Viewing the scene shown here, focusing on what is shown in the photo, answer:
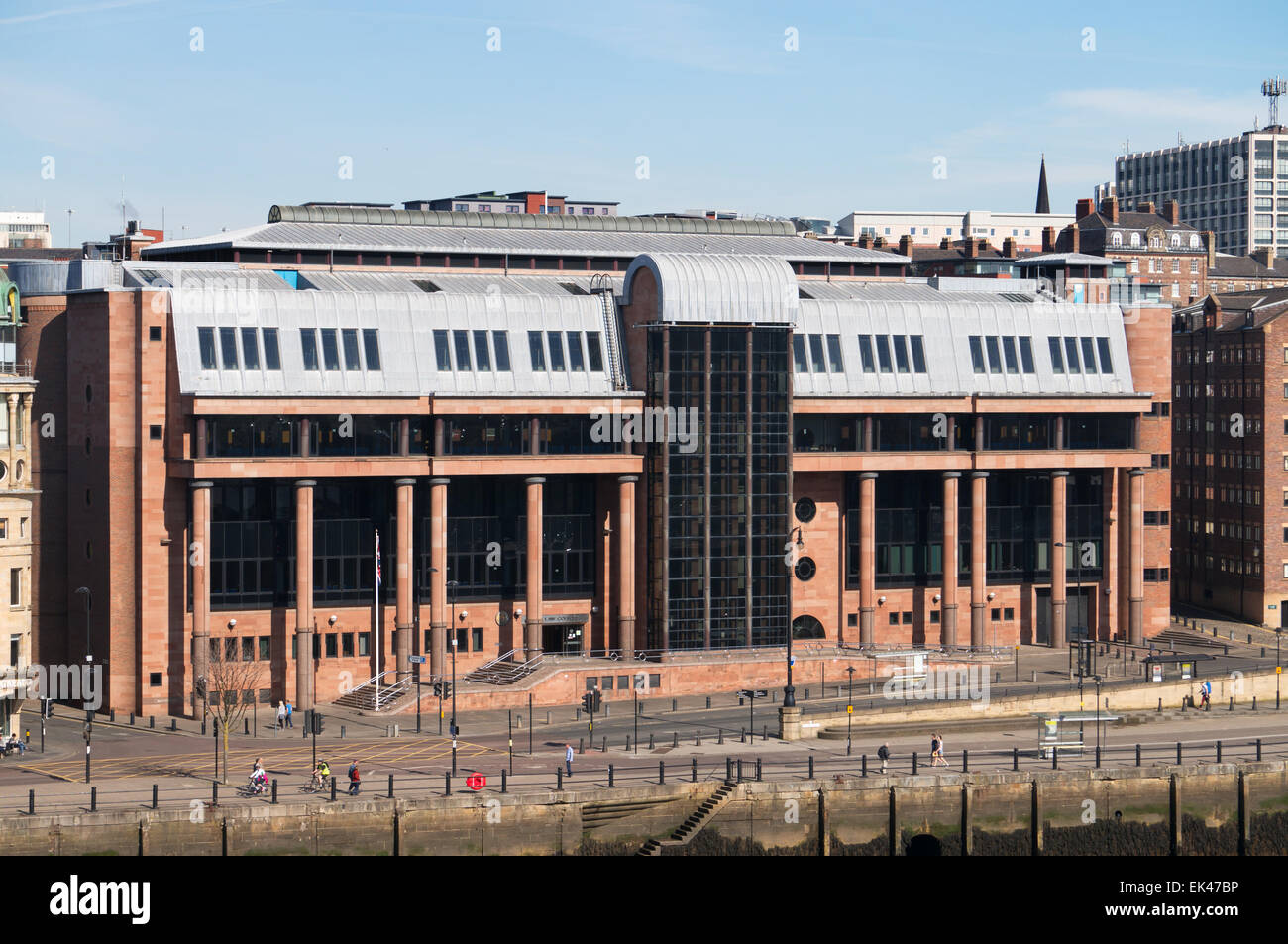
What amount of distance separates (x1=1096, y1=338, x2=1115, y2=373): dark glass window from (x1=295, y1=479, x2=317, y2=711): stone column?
4910 centimetres

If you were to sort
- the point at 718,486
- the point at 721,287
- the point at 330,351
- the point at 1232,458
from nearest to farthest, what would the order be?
the point at 330,351
the point at 721,287
the point at 718,486
the point at 1232,458

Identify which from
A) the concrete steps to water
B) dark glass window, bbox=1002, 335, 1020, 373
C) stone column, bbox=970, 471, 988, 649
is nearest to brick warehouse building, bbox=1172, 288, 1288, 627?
dark glass window, bbox=1002, 335, 1020, 373

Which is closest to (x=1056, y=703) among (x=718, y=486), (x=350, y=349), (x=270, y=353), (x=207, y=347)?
(x=718, y=486)

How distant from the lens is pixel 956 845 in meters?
104

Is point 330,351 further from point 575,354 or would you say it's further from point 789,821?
point 789,821

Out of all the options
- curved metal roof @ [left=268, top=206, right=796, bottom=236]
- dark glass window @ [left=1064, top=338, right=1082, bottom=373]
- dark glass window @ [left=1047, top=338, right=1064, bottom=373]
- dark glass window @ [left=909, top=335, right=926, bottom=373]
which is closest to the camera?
dark glass window @ [left=909, top=335, right=926, bottom=373]

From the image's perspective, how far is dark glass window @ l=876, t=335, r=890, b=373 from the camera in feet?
447

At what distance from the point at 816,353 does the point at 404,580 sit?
27337mm

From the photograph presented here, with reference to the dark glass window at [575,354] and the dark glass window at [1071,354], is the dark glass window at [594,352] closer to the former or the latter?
the dark glass window at [575,354]

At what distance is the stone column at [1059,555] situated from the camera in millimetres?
140500

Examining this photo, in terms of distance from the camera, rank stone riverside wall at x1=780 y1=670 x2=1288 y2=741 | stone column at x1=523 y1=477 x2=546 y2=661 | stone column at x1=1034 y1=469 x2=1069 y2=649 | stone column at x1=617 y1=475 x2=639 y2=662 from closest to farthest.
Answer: stone riverside wall at x1=780 y1=670 x2=1288 y2=741, stone column at x1=523 y1=477 x2=546 y2=661, stone column at x1=617 y1=475 x2=639 y2=662, stone column at x1=1034 y1=469 x2=1069 y2=649

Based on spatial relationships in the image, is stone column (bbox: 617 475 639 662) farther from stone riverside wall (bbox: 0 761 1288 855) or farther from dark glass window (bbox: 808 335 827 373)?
stone riverside wall (bbox: 0 761 1288 855)

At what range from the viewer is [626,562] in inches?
5128
